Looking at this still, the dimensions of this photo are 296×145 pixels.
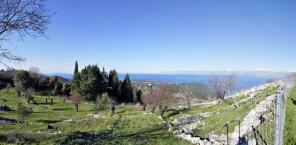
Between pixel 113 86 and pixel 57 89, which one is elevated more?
pixel 113 86

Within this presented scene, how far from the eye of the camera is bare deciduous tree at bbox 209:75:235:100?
281ft

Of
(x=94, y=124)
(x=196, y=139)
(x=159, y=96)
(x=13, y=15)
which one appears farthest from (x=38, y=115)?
(x=13, y=15)

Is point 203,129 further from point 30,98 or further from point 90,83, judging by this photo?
point 90,83

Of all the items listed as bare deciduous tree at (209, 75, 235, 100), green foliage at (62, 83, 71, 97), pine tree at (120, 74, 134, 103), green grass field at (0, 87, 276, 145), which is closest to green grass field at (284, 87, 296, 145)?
green grass field at (0, 87, 276, 145)

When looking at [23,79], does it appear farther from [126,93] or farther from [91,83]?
[126,93]

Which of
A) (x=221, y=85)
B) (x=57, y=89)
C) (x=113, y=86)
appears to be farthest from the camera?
(x=113, y=86)

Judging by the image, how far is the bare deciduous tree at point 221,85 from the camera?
85625 millimetres

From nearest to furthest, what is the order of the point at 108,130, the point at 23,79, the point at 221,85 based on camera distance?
1. the point at 108,130
2. the point at 221,85
3. the point at 23,79

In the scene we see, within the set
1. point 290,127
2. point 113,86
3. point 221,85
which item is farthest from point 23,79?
point 290,127

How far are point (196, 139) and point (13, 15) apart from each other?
1715 centimetres

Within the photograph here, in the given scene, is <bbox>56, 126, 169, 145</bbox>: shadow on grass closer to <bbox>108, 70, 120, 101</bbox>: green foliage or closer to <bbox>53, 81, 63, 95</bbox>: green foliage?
<bbox>108, 70, 120, 101</bbox>: green foliage

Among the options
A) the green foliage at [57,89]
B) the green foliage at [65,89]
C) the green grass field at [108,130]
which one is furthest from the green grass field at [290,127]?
the green foliage at [65,89]

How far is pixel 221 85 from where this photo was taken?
9094cm

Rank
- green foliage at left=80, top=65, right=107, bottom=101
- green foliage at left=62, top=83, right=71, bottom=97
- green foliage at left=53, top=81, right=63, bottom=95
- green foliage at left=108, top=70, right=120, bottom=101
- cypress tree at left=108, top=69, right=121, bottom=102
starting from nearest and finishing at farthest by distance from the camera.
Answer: green foliage at left=80, top=65, right=107, bottom=101, green foliage at left=53, top=81, right=63, bottom=95, green foliage at left=62, top=83, right=71, bottom=97, cypress tree at left=108, top=69, right=121, bottom=102, green foliage at left=108, top=70, right=120, bottom=101
